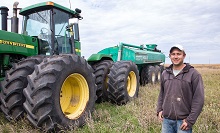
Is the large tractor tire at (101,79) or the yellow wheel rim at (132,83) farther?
the yellow wheel rim at (132,83)

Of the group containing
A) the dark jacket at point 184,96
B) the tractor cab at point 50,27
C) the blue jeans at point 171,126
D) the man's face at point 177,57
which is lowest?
the blue jeans at point 171,126

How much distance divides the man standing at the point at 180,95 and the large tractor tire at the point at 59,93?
1.82 m

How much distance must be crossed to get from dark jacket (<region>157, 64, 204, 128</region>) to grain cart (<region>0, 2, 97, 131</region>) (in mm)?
1892

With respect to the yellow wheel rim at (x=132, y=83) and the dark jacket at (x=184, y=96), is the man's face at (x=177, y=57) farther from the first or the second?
the yellow wheel rim at (x=132, y=83)

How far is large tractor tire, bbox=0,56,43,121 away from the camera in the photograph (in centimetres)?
403

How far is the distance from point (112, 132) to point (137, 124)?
653 millimetres

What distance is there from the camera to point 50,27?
533cm

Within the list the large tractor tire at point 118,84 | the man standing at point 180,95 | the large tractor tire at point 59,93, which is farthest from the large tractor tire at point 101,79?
the man standing at point 180,95

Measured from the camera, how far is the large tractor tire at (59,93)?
12.0 ft

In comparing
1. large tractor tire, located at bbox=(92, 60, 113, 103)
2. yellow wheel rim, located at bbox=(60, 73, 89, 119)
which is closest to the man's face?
yellow wheel rim, located at bbox=(60, 73, 89, 119)

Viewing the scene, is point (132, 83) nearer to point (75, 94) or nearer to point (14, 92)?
point (75, 94)

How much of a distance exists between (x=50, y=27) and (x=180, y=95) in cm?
361

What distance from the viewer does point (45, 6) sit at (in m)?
Result: 5.34

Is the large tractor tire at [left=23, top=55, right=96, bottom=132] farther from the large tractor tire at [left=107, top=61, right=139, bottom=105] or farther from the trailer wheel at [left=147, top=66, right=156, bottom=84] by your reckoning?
the trailer wheel at [left=147, top=66, right=156, bottom=84]
